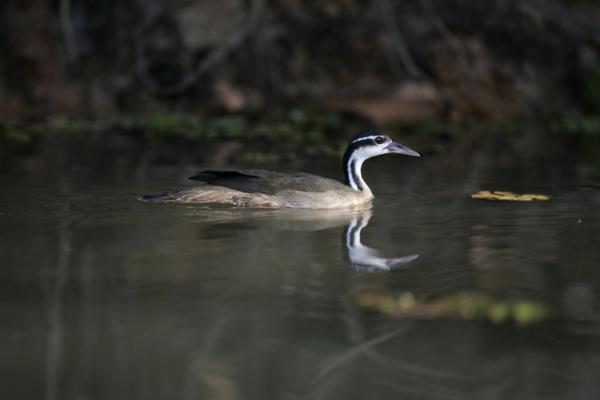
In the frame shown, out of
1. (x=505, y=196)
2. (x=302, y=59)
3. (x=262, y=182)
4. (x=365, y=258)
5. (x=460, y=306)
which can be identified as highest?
(x=302, y=59)

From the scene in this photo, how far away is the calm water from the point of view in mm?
5828

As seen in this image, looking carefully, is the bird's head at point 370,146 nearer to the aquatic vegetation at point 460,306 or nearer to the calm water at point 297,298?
the calm water at point 297,298

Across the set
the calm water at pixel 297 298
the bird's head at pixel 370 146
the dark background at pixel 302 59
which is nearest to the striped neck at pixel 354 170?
the bird's head at pixel 370 146

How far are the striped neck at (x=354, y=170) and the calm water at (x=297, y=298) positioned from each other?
0.25 meters

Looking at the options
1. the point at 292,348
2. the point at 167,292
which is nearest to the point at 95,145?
the point at 167,292

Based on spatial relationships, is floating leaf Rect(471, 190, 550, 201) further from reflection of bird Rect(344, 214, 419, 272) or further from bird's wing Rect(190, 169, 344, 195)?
reflection of bird Rect(344, 214, 419, 272)

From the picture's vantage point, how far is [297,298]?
7.29m

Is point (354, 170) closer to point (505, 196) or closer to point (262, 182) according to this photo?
point (262, 182)

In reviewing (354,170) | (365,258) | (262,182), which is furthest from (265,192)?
(365,258)

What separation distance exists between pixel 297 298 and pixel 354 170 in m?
4.62

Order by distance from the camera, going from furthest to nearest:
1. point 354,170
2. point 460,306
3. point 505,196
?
1. point 354,170
2. point 505,196
3. point 460,306

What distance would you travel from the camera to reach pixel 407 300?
7.25 m

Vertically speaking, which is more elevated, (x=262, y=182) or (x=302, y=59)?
(x=302, y=59)

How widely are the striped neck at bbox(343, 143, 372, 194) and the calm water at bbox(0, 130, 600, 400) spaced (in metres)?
0.25
